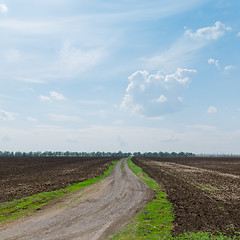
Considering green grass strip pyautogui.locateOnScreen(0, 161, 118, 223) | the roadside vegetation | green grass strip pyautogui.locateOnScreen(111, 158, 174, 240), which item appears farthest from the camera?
green grass strip pyautogui.locateOnScreen(0, 161, 118, 223)

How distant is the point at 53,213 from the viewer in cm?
1396

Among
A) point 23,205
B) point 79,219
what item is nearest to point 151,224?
point 79,219

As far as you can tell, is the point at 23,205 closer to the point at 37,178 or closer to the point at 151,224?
the point at 151,224

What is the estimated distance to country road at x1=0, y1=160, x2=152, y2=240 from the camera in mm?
10258

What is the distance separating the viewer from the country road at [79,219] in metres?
10.3

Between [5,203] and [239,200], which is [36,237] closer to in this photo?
[5,203]

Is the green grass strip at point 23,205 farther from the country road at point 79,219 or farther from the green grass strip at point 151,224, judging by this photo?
the green grass strip at point 151,224

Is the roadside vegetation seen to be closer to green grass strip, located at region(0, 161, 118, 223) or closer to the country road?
the country road

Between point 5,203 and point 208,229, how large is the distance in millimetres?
16009

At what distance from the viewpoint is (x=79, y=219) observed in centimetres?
1266

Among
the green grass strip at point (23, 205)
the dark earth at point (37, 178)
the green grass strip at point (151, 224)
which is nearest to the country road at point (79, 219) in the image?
the green grass strip at point (151, 224)

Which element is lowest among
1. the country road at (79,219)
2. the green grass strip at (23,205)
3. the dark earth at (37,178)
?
the dark earth at (37,178)

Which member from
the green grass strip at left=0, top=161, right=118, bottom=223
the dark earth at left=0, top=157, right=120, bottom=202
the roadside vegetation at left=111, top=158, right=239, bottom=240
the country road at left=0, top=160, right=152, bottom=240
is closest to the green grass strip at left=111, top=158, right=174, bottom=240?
the roadside vegetation at left=111, top=158, right=239, bottom=240

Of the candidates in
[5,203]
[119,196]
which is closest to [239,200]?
[119,196]
